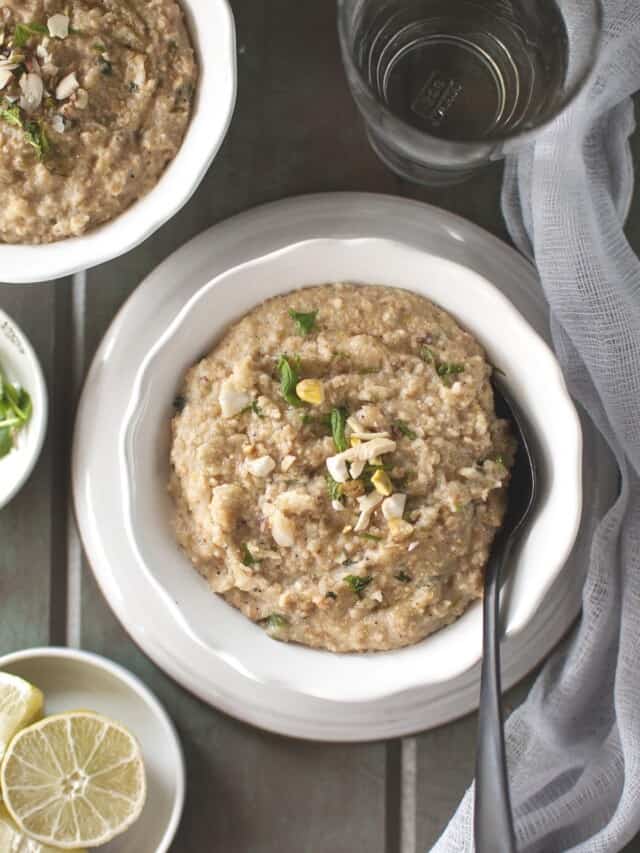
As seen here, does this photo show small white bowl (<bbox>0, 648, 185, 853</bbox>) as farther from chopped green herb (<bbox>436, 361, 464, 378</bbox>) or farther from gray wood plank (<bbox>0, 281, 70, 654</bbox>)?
chopped green herb (<bbox>436, 361, 464, 378</bbox>)

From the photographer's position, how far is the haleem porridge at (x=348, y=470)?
150 cm

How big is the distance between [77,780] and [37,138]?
0.97 meters

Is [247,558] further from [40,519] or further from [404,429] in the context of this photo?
[40,519]

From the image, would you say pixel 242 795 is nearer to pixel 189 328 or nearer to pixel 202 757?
pixel 202 757

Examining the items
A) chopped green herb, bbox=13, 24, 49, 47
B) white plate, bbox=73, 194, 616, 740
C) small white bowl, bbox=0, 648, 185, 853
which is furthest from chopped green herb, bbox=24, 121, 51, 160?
small white bowl, bbox=0, 648, 185, 853

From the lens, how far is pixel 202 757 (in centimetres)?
178

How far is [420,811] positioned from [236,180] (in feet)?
3.61

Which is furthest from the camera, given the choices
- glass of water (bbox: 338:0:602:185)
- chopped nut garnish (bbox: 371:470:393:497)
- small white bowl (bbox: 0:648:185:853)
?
small white bowl (bbox: 0:648:185:853)

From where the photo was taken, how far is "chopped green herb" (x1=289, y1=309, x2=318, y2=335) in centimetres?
155

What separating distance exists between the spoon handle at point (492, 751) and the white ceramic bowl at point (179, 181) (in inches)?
27.5

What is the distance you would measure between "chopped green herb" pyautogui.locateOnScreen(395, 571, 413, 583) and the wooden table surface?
0.38m

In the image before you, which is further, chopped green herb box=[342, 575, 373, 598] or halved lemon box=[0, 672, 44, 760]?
halved lemon box=[0, 672, 44, 760]

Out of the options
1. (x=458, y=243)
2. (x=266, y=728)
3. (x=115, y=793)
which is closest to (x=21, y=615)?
(x=115, y=793)

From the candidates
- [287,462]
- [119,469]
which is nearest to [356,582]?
[287,462]
